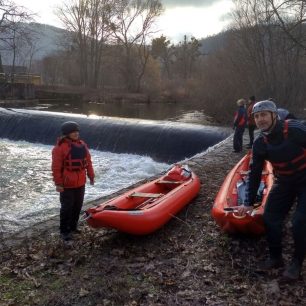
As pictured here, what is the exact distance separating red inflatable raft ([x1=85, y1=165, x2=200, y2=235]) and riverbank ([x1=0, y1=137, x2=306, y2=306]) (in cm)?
22

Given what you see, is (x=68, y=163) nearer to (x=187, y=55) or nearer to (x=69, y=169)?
(x=69, y=169)

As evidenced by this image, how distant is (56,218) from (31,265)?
5.67 feet

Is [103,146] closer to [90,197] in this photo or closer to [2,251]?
[90,197]

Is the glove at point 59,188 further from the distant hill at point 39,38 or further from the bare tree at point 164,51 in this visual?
the bare tree at point 164,51

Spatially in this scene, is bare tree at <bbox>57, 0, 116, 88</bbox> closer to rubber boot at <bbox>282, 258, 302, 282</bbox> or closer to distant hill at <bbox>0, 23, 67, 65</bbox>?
distant hill at <bbox>0, 23, 67, 65</bbox>

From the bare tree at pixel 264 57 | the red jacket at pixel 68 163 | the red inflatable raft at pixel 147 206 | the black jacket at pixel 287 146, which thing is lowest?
the red inflatable raft at pixel 147 206

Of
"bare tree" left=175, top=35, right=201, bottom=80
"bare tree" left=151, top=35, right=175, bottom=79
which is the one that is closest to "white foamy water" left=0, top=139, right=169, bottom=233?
"bare tree" left=151, top=35, right=175, bottom=79

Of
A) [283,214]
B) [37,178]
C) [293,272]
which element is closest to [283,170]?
[283,214]

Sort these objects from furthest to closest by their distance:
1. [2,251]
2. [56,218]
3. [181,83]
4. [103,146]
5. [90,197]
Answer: [181,83] < [103,146] < [90,197] < [56,218] < [2,251]

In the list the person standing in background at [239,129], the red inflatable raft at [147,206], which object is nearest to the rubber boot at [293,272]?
the red inflatable raft at [147,206]

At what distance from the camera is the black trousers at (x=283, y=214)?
426cm

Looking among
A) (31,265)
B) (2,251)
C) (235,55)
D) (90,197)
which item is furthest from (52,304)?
(235,55)

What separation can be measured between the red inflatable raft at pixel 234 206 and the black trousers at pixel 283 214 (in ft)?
1.81

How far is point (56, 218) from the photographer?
6.76 metres
